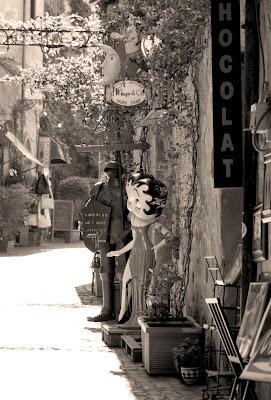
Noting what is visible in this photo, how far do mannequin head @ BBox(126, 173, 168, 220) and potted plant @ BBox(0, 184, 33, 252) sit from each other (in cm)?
2161

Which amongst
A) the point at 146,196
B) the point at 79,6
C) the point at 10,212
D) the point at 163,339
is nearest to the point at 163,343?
the point at 163,339

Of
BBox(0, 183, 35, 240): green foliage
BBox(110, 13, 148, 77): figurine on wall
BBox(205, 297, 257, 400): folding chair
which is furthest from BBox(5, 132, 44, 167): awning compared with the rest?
BBox(205, 297, 257, 400): folding chair

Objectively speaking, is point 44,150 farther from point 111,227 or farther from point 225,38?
point 225,38

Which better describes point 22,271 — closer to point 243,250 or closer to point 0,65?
point 0,65

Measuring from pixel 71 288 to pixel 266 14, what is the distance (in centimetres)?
1238

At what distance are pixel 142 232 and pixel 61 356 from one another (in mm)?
1807

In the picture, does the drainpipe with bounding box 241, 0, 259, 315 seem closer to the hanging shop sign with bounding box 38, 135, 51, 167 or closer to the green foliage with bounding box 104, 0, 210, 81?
the green foliage with bounding box 104, 0, 210, 81

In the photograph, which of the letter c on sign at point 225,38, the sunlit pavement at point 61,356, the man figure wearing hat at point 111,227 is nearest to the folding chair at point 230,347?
the sunlit pavement at point 61,356

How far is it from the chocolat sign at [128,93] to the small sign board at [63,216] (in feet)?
107

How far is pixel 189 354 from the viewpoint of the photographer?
27.9 ft

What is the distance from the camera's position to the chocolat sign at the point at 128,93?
12.5 metres

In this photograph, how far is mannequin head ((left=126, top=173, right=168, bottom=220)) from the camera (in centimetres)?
1078

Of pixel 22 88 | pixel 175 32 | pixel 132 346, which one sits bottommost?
pixel 132 346

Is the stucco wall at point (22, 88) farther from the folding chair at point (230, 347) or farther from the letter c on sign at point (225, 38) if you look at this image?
the folding chair at point (230, 347)
